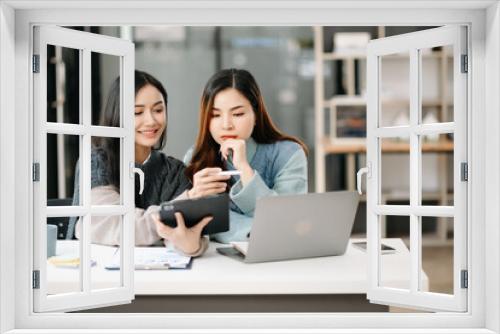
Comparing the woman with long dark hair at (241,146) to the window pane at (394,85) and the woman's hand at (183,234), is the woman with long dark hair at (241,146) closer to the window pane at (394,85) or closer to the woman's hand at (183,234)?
the woman's hand at (183,234)

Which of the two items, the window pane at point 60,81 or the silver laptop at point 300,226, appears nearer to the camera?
the silver laptop at point 300,226

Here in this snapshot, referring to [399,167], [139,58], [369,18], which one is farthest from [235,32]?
[369,18]

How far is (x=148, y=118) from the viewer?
14.0ft

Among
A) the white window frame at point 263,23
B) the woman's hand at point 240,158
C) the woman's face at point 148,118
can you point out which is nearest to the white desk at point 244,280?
the white window frame at point 263,23

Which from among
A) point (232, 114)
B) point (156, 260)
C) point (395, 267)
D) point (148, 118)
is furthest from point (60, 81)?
point (395, 267)

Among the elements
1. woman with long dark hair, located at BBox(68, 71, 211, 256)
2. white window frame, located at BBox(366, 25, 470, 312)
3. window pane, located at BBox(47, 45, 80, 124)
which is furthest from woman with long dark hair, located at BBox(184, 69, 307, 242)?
window pane, located at BBox(47, 45, 80, 124)

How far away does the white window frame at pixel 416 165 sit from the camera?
2.11 meters

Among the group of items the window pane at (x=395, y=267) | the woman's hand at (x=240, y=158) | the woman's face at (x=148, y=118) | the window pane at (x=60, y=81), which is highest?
the window pane at (x=60, y=81)

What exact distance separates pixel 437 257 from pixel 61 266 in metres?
4.66

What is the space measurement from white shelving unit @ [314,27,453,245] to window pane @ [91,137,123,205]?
3.56 meters

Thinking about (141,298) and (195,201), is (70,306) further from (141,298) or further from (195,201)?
(195,201)

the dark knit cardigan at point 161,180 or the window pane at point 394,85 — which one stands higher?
the window pane at point 394,85

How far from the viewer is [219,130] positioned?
4.30m

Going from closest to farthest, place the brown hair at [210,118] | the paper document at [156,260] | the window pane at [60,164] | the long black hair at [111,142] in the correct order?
the paper document at [156,260] → the long black hair at [111,142] → the brown hair at [210,118] → the window pane at [60,164]
